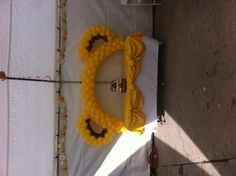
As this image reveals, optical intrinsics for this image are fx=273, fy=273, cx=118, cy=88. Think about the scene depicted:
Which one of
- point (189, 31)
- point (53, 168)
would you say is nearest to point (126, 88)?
point (189, 31)

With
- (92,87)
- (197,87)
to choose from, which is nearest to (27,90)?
(92,87)

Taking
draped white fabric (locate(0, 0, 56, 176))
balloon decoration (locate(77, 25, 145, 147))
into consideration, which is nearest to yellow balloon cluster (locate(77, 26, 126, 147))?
balloon decoration (locate(77, 25, 145, 147))

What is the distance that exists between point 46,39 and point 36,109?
25.6 inches

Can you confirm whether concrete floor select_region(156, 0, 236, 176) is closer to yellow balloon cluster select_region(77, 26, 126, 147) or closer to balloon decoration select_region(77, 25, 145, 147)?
balloon decoration select_region(77, 25, 145, 147)

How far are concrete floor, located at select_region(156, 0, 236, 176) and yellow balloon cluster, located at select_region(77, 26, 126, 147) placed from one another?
A: 483mm

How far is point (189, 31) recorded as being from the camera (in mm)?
2262

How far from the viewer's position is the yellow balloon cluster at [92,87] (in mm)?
2547

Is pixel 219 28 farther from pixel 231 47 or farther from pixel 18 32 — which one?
pixel 18 32

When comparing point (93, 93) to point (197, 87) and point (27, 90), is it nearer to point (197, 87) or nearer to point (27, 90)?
point (27, 90)

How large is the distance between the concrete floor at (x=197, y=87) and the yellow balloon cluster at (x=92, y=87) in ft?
1.58

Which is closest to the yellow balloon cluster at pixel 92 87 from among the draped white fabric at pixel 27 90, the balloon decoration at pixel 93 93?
the balloon decoration at pixel 93 93

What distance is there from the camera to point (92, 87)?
257cm

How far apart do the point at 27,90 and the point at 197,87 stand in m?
1.45

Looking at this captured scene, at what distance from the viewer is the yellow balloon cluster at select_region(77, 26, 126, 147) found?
8.36ft
